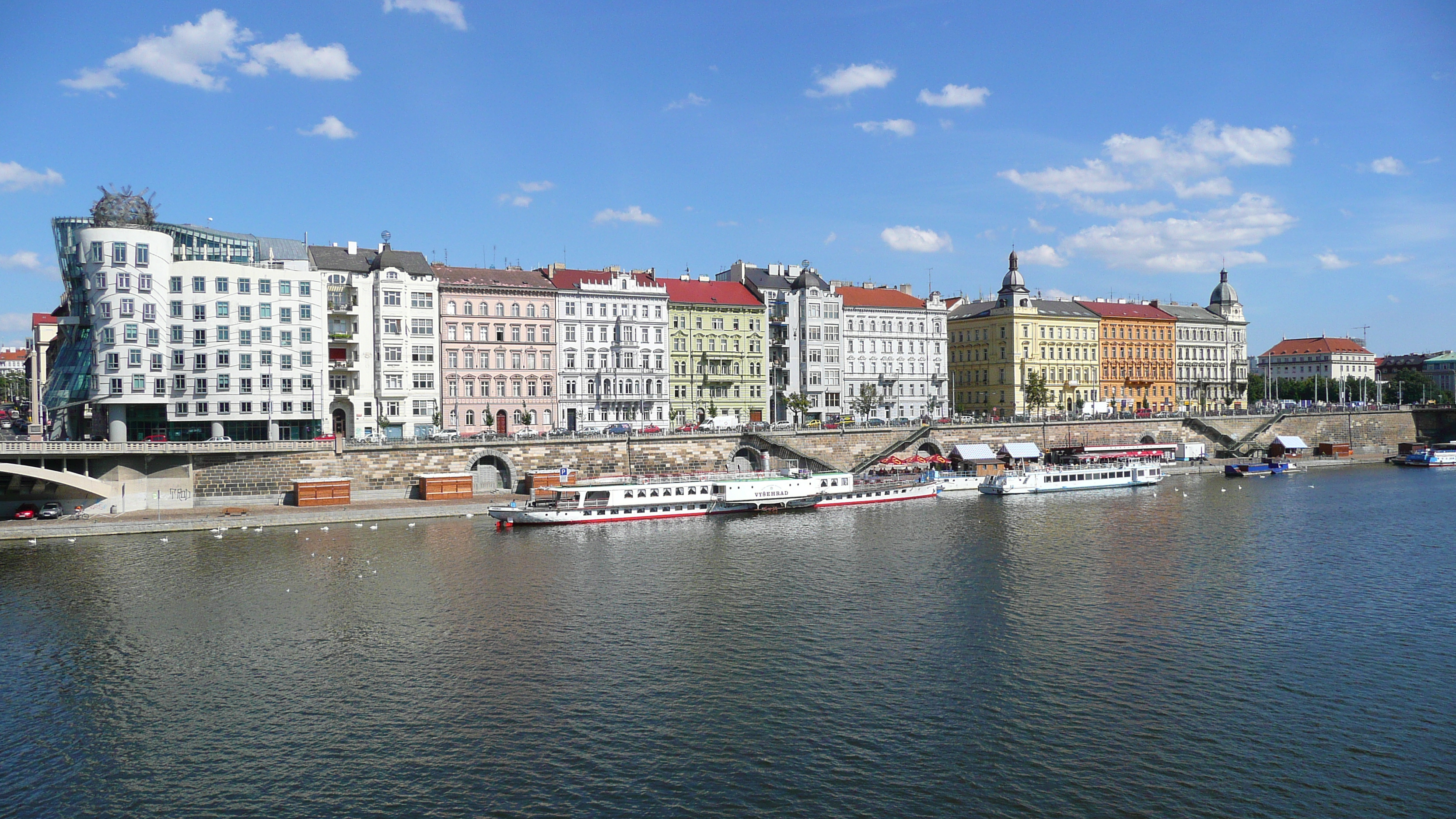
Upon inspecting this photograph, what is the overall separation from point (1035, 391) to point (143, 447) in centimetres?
10013

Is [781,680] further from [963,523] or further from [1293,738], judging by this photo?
[963,523]

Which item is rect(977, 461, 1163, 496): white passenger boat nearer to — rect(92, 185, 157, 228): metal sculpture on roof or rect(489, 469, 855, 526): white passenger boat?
rect(489, 469, 855, 526): white passenger boat

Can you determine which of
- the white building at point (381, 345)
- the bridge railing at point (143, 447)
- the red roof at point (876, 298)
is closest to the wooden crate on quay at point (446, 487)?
the bridge railing at point (143, 447)

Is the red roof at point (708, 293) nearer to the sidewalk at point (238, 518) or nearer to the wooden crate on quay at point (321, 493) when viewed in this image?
the sidewalk at point (238, 518)

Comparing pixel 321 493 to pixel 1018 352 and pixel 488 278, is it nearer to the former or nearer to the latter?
pixel 488 278

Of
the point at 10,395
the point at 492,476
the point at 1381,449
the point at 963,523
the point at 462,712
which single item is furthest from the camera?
the point at 10,395

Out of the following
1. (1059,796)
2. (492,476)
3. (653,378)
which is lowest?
(1059,796)

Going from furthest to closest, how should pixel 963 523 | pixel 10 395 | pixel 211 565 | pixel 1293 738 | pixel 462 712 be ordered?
pixel 10 395
pixel 963 523
pixel 211 565
pixel 462 712
pixel 1293 738

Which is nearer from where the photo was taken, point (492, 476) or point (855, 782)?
point (855, 782)

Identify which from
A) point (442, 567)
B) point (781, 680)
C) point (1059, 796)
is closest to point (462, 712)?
point (781, 680)

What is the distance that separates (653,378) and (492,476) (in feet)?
87.6

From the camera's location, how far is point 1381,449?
13288 centimetres

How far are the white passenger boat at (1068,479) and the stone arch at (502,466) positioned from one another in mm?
43352

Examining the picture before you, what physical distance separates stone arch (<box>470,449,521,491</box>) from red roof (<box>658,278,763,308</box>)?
1218 inches
